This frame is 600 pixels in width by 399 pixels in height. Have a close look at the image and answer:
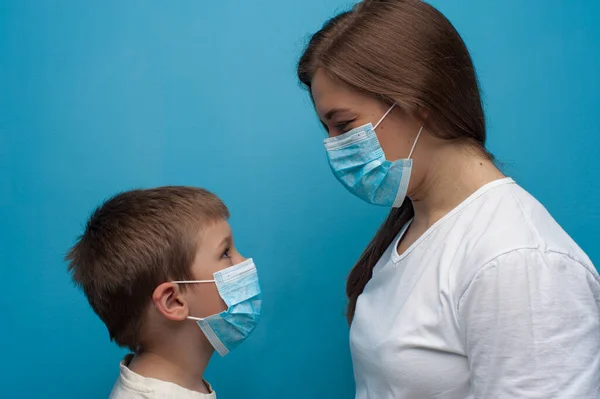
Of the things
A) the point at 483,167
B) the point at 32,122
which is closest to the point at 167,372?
the point at 483,167

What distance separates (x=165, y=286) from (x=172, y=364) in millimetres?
160

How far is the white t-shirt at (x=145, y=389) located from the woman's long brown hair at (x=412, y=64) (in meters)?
0.66

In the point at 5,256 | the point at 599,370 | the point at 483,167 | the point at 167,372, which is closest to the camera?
the point at 599,370

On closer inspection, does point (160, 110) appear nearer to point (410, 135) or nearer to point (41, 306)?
point (41, 306)

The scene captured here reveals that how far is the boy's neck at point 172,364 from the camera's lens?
110cm

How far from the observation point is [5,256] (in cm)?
152

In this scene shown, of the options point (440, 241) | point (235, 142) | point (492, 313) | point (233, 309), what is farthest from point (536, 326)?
point (235, 142)

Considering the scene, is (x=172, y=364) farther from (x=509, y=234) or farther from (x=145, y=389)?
(x=509, y=234)

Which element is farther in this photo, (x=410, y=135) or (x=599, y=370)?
(x=410, y=135)

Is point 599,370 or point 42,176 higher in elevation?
point 42,176

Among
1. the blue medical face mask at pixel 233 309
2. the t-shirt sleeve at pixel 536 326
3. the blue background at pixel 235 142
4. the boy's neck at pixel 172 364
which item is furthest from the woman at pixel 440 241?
the blue background at pixel 235 142

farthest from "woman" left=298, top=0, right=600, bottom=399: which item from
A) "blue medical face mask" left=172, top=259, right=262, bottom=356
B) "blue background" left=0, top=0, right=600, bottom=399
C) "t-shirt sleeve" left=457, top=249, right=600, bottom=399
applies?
"blue background" left=0, top=0, right=600, bottom=399

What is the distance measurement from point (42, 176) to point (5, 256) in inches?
9.4

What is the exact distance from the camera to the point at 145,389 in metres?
1.05
